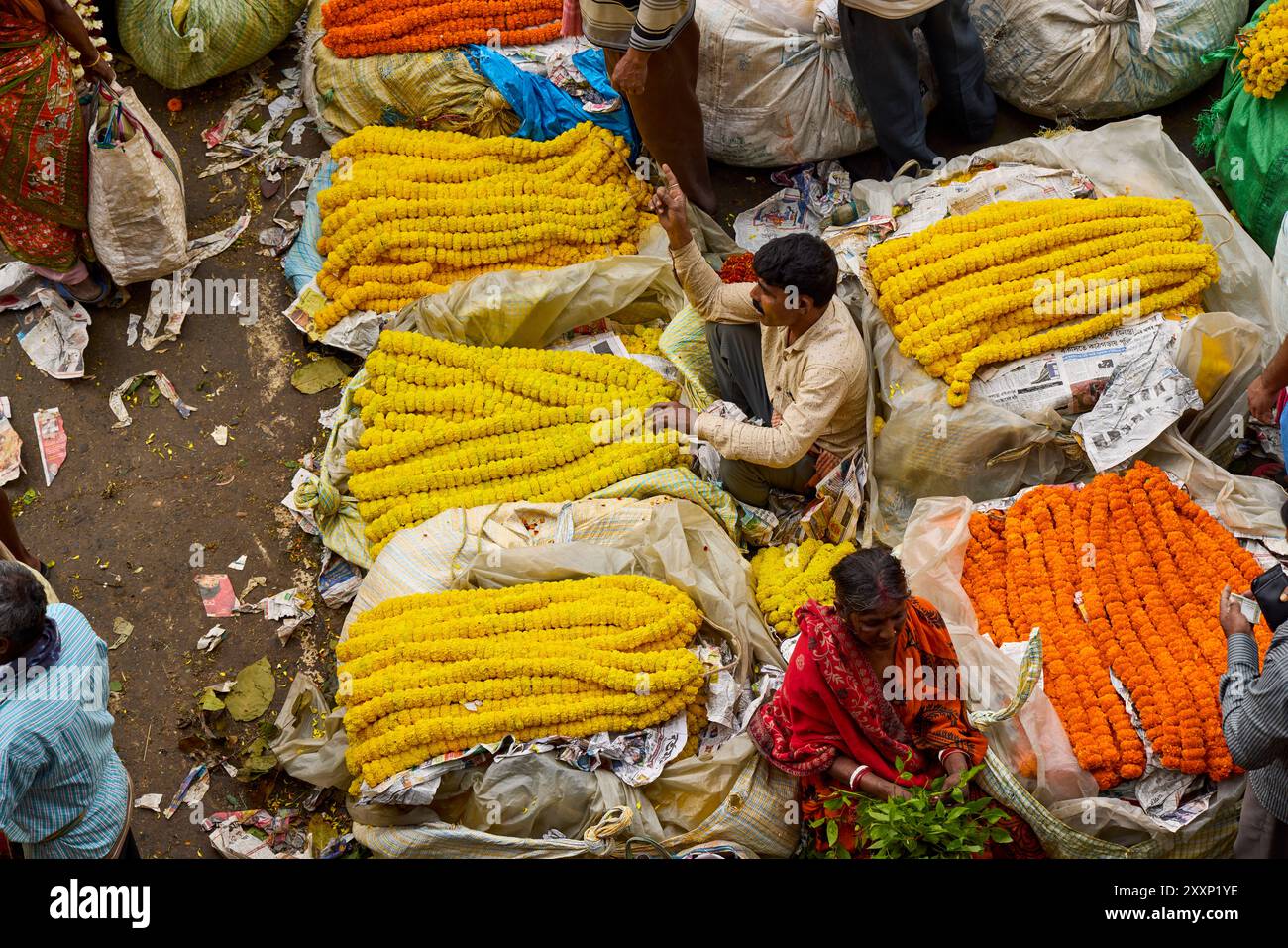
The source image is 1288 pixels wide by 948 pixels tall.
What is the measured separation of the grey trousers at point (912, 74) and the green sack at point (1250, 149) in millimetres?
922

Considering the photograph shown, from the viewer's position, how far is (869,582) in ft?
11.7

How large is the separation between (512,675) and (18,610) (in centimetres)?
144

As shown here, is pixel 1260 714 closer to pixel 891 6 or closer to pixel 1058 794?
pixel 1058 794

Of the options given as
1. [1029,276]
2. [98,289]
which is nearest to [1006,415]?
[1029,276]

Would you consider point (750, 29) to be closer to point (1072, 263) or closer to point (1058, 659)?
point (1072, 263)

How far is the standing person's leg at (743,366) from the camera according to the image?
193 inches

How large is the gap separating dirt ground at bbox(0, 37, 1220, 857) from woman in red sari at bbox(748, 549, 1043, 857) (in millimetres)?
1618

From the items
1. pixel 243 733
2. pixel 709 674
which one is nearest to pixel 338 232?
pixel 243 733

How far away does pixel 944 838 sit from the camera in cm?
362

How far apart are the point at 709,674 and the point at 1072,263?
190 centimetres

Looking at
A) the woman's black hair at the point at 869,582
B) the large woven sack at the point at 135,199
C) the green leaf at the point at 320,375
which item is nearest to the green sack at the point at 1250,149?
the woman's black hair at the point at 869,582

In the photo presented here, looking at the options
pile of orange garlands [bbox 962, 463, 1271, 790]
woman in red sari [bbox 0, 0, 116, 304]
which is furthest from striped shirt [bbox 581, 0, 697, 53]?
pile of orange garlands [bbox 962, 463, 1271, 790]

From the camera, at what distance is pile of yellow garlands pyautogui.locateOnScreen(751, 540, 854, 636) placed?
450 cm

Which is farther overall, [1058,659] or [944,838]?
[1058,659]
